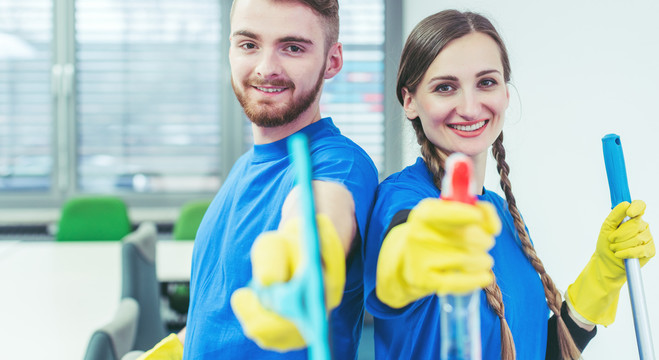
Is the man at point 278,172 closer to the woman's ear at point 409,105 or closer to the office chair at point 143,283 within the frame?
the woman's ear at point 409,105

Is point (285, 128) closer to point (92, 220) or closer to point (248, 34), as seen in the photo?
point (248, 34)

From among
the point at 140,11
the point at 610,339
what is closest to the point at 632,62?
the point at 610,339

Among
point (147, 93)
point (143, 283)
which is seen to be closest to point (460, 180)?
point (143, 283)

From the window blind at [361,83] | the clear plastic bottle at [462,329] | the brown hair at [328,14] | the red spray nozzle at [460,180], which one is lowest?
the clear plastic bottle at [462,329]

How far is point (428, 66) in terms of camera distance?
89 centimetres

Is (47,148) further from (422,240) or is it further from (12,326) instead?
(422,240)

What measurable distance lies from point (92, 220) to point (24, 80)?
1366 mm

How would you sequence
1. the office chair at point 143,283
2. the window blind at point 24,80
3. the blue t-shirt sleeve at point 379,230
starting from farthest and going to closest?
the window blind at point 24,80, the office chair at point 143,283, the blue t-shirt sleeve at point 379,230

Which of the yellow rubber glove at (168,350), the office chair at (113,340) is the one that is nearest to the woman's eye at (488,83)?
the yellow rubber glove at (168,350)

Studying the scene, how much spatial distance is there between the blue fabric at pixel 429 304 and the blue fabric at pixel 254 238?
4 cm

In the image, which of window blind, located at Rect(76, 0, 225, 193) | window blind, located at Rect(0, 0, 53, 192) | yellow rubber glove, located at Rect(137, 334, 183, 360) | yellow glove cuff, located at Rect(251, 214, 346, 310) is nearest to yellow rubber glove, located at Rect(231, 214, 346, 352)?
yellow glove cuff, located at Rect(251, 214, 346, 310)

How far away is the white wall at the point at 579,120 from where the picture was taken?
4.33ft

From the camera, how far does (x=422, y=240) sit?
442 mm

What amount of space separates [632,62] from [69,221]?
3.15 meters
